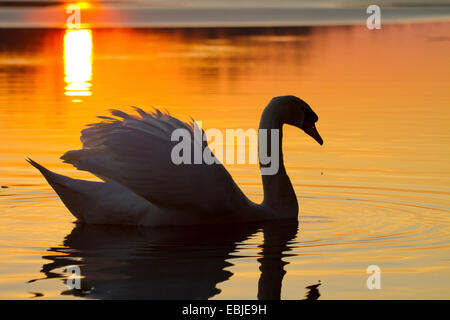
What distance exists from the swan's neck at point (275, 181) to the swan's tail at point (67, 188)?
5.84ft

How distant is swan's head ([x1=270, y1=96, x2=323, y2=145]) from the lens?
450 inches

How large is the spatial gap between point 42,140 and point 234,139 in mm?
2417

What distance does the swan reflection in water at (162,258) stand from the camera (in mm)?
8016

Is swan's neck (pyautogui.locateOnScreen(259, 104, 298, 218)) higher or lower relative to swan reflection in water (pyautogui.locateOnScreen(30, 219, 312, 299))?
higher

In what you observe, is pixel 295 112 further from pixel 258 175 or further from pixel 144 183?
pixel 144 183

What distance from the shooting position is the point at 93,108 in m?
17.9

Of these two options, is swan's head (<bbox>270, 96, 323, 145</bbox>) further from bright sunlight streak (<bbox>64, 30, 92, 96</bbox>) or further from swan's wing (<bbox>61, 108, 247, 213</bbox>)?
bright sunlight streak (<bbox>64, 30, 92, 96</bbox>)

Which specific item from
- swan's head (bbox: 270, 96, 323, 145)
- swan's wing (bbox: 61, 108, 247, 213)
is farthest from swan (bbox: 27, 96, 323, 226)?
swan's head (bbox: 270, 96, 323, 145)

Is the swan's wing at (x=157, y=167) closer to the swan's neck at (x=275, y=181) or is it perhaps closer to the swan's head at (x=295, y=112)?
the swan's neck at (x=275, y=181)

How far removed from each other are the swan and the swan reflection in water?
11 cm

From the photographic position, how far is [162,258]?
9180 mm
